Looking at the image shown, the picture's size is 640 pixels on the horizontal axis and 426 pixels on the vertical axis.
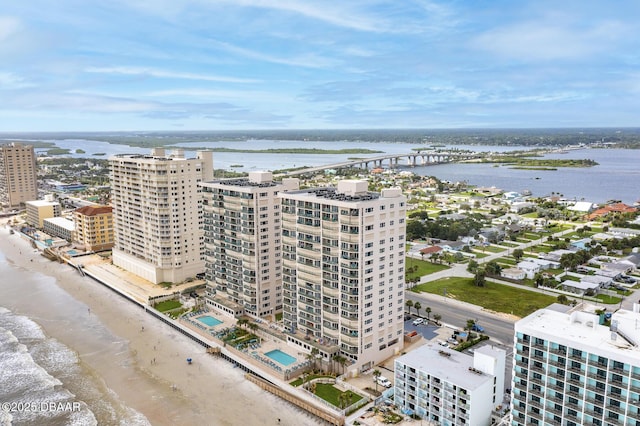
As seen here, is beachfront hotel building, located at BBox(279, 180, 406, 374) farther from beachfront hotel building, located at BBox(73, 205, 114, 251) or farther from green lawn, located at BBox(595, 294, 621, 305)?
beachfront hotel building, located at BBox(73, 205, 114, 251)

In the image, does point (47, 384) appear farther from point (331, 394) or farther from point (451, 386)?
point (451, 386)

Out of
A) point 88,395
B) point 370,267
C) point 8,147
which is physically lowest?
point 88,395

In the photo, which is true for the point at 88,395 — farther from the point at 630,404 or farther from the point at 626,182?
the point at 626,182

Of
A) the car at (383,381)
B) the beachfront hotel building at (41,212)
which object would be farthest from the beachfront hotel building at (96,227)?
the car at (383,381)

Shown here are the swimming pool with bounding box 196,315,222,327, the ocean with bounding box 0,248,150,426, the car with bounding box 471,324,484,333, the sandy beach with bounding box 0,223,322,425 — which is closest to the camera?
the ocean with bounding box 0,248,150,426

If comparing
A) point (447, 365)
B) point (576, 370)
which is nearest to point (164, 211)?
point (447, 365)

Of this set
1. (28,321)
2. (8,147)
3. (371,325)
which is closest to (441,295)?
(371,325)

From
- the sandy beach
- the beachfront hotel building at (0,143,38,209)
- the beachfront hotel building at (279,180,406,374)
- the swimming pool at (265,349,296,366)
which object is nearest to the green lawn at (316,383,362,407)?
the sandy beach
